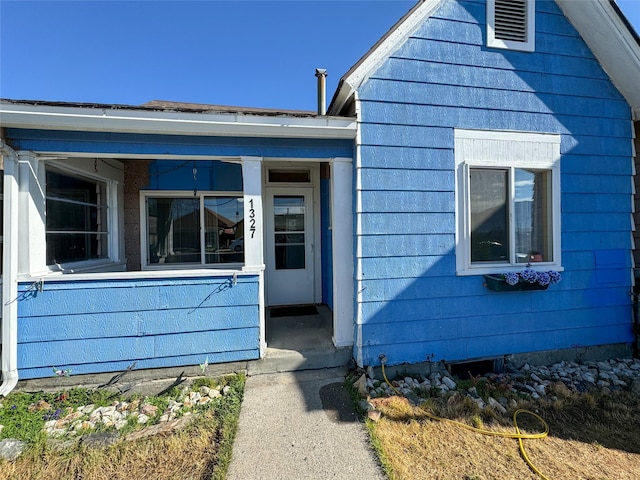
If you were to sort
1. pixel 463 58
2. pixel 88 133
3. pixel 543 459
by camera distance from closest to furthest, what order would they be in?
pixel 543 459, pixel 88 133, pixel 463 58

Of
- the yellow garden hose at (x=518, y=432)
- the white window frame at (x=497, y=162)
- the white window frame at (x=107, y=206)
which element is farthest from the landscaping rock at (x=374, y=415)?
the white window frame at (x=107, y=206)

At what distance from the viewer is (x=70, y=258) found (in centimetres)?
347

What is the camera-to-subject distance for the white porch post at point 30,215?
111 inches

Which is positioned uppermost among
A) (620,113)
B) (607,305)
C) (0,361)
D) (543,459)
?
(620,113)

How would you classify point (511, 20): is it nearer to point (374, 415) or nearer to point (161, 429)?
point (374, 415)

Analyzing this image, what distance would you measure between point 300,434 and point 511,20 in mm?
4866

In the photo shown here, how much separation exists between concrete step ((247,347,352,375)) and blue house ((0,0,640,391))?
13 cm

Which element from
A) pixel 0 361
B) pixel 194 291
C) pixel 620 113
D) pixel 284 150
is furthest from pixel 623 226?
pixel 0 361

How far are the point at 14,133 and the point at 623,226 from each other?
6819mm

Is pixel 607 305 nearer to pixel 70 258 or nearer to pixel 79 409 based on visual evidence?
pixel 79 409

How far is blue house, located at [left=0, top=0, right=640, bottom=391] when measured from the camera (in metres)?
2.88

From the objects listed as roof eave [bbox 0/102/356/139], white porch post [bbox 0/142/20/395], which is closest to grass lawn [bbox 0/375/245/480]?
white porch post [bbox 0/142/20/395]

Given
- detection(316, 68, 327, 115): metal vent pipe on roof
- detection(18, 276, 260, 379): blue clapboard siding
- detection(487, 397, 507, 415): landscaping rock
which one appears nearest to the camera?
detection(487, 397, 507, 415): landscaping rock

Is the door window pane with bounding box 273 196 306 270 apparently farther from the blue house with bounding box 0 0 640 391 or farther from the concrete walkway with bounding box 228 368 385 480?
the concrete walkway with bounding box 228 368 385 480
